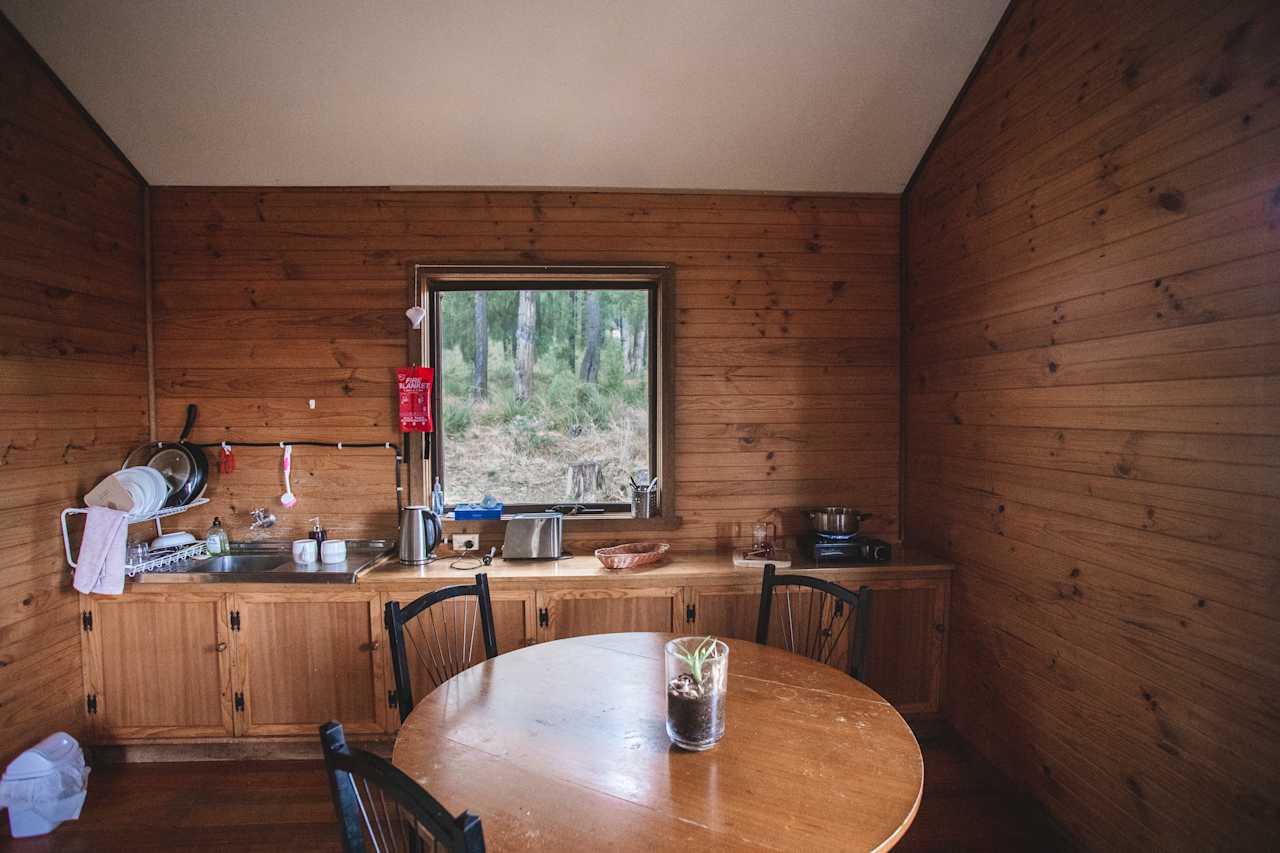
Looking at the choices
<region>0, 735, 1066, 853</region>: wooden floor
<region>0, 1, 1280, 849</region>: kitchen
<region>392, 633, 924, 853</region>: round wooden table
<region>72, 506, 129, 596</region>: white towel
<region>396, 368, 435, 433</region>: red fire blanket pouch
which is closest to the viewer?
<region>392, 633, 924, 853</region>: round wooden table

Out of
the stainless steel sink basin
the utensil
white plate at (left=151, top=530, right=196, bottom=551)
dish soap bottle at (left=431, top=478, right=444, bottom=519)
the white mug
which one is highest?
dish soap bottle at (left=431, top=478, right=444, bottom=519)

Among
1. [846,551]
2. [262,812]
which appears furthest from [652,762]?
[262,812]

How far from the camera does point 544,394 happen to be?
3.34 m

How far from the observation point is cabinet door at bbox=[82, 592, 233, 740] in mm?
2697

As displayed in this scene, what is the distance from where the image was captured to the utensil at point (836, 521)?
116 inches

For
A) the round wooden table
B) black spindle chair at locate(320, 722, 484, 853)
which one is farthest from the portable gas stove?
black spindle chair at locate(320, 722, 484, 853)

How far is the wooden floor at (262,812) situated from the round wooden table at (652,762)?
1.06m

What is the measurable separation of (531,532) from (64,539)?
1.88 meters

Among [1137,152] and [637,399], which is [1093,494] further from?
[637,399]

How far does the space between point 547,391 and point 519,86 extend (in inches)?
55.2

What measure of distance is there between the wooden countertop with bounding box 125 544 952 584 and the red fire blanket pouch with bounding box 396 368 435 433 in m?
0.64

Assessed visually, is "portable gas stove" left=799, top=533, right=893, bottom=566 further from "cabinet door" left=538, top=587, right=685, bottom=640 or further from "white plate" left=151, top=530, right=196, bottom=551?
"white plate" left=151, top=530, right=196, bottom=551

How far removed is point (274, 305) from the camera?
3104 millimetres

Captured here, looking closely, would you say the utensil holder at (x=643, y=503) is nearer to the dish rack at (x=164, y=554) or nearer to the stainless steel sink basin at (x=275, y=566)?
the stainless steel sink basin at (x=275, y=566)
